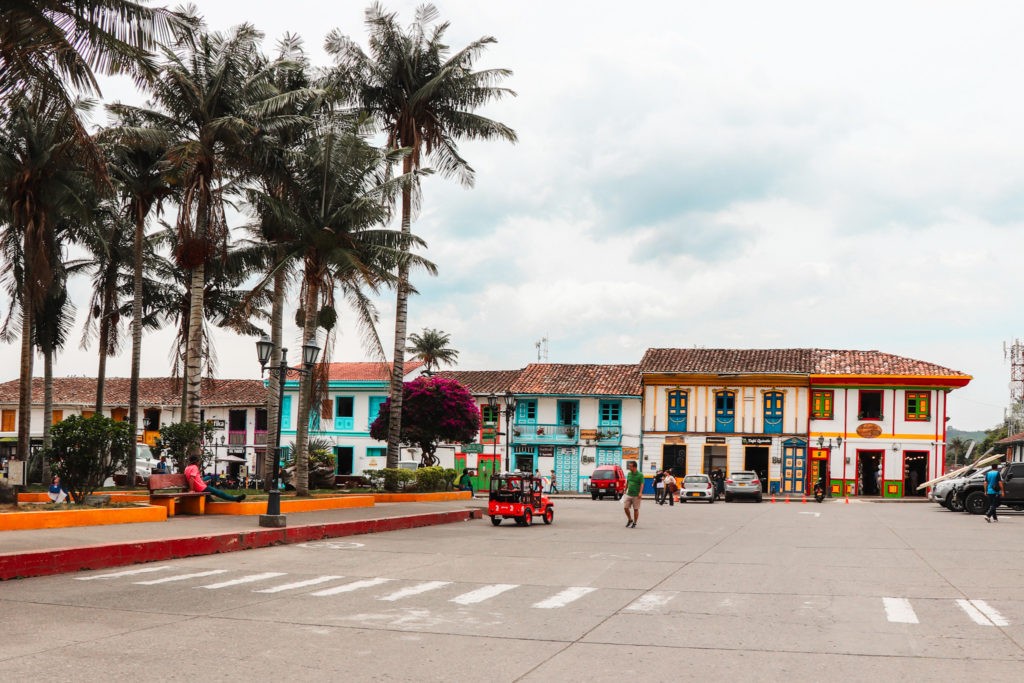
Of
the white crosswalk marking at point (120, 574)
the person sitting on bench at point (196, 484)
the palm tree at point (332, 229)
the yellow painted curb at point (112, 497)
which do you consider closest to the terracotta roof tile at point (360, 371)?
the palm tree at point (332, 229)

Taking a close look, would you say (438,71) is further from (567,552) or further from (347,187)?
(567,552)

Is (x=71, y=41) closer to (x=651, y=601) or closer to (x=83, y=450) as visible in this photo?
(x=83, y=450)

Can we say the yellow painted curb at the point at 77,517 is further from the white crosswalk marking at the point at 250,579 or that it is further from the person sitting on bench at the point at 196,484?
the white crosswalk marking at the point at 250,579

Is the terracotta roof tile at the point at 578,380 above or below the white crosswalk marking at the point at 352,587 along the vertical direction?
above

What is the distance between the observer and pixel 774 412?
54219 mm

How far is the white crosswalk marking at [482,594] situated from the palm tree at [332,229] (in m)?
16.0

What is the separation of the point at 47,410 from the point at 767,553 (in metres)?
27.6

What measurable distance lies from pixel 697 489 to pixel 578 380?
15988mm

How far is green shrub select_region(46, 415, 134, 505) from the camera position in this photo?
18516mm

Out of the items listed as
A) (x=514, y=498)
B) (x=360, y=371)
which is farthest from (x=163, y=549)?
(x=360, y=371)

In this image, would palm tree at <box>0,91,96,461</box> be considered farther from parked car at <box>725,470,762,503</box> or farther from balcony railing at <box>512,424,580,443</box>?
balcony railing at <box>512,424,580,443</box>

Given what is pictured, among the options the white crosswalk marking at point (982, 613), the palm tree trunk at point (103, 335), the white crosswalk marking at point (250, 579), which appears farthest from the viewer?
the palm tree trunk at point (103, 335)

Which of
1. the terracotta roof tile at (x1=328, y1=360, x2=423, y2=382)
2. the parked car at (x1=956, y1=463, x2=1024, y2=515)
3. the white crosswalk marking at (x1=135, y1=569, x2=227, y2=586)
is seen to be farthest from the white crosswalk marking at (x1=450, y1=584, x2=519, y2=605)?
the terracotta roof tile at (x1=328, y1=360, x2=423, y2=382)

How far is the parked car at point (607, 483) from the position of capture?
46.4 meters
